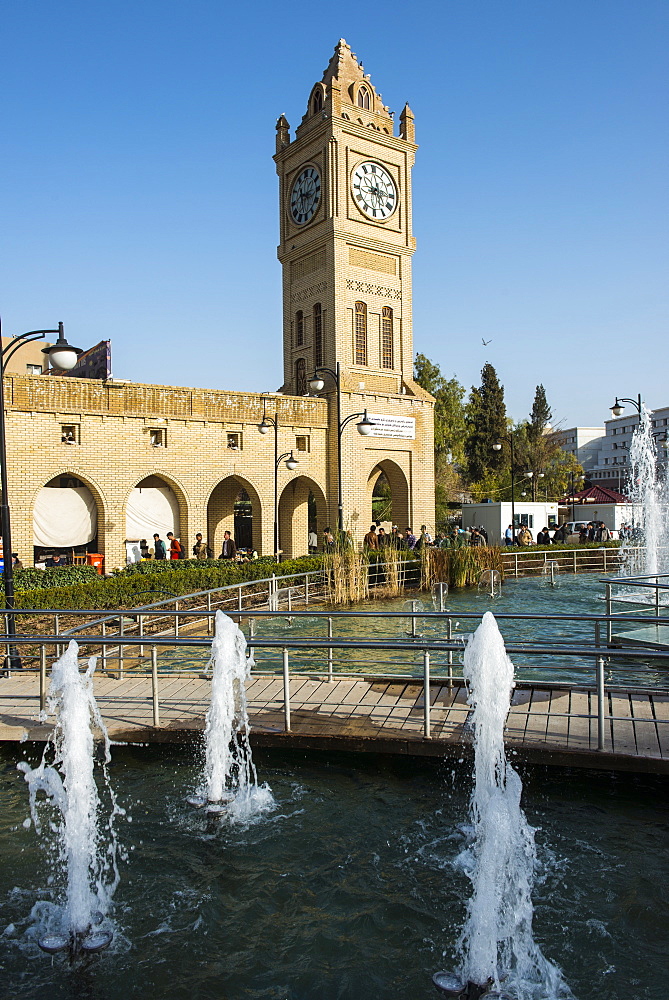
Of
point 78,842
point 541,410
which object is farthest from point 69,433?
point 541,410

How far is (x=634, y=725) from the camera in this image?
24.7 feet

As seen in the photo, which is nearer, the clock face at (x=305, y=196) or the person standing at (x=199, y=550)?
the person standing at (x=199, y=550)

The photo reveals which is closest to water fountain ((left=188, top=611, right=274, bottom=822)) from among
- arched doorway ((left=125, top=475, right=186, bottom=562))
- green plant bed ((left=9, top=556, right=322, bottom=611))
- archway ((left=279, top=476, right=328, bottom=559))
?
green plant bed ((left=9, top=556, right=322, bottom=611))

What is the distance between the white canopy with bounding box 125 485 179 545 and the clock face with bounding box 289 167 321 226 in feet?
50.2

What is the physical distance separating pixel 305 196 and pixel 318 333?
21.3ft

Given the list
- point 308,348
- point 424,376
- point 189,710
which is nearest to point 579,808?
point 189,710

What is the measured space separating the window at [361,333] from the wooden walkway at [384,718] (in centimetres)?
2539

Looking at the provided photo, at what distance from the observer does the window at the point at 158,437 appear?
26223 mm

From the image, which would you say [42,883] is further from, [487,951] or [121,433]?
[121,433]

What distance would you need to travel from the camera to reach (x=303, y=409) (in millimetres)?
30938

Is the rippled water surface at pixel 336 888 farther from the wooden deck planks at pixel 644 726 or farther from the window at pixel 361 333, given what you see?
the window at pixel 361 333

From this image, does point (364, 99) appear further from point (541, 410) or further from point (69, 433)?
point (541, 410)

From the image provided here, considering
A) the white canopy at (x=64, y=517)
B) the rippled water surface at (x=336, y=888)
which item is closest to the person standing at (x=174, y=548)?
the white canopy at (x=64, y=517)

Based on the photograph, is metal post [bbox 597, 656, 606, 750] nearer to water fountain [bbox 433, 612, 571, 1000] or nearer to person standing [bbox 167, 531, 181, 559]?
water fountain [bbox 433, 612, 571, 1000]
